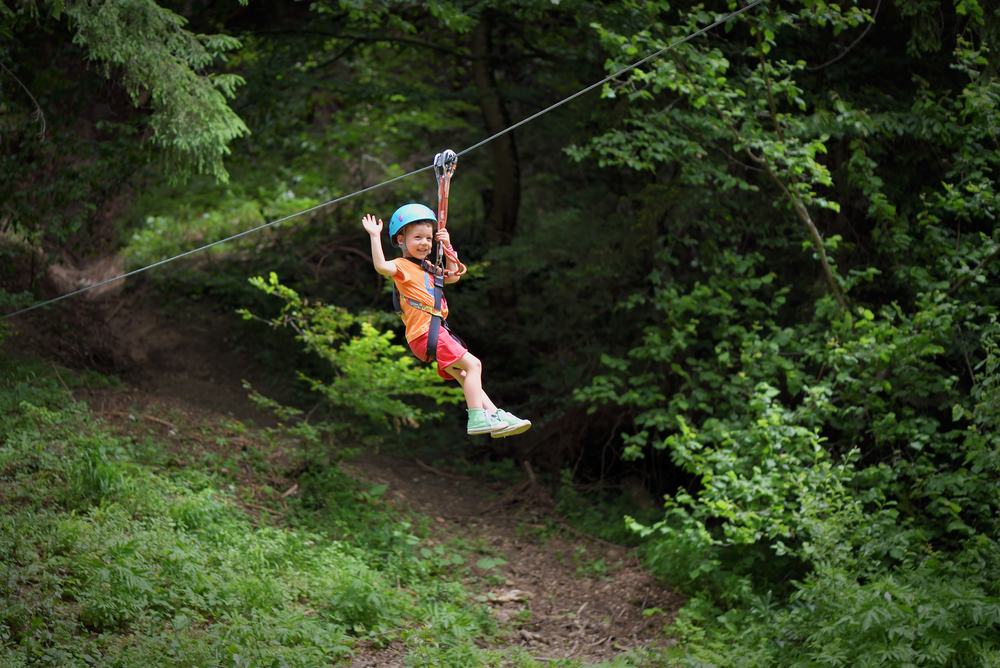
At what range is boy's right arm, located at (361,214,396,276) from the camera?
3.79m

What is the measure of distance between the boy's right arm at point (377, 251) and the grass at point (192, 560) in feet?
8.47

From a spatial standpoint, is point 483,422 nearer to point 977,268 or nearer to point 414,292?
point 414,292

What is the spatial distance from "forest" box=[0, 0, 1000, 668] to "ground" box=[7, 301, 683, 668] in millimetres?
47

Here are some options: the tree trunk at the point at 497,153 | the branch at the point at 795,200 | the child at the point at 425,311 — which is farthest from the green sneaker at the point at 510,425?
the tree trunk at the point at 497,153

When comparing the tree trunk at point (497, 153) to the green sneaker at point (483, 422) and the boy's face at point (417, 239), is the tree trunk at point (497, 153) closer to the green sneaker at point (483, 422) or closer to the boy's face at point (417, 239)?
the boy's face at point (417, 239)

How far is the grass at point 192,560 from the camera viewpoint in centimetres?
458

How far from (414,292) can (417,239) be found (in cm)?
29

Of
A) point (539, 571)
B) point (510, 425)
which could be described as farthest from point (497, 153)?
point (510, 425)

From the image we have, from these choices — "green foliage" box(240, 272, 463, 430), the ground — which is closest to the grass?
the ground

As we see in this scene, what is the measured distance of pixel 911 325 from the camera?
5.68 meters

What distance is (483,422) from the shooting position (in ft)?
12.8

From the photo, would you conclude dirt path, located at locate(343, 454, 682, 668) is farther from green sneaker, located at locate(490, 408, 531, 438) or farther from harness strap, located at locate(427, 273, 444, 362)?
harness strap, located at locate(427, 273, 444, 362)

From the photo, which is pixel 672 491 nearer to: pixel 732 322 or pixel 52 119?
pixel 732 322

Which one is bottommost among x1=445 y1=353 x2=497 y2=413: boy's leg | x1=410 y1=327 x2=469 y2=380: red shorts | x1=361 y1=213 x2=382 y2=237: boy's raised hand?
x1=445 y1=353 x2=497 y2=413: boy's leg
